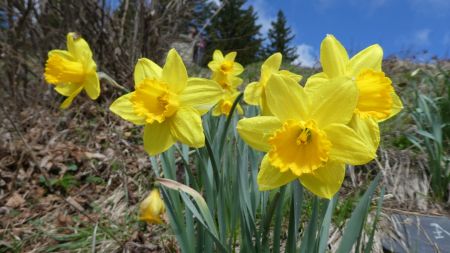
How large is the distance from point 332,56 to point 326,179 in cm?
33

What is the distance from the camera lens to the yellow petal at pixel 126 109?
1244mm

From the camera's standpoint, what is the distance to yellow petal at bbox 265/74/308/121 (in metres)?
0.97

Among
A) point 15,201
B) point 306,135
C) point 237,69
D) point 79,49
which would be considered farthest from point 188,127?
point 15,201

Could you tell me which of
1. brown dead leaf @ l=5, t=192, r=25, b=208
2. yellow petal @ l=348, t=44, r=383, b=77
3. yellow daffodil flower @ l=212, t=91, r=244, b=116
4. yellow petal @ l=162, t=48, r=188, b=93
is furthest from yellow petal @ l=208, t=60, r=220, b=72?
brown dead leaf @ l=5, t=192, r=25, b=208

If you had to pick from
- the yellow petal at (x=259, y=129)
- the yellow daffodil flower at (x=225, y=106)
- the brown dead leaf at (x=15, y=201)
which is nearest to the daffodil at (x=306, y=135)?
the yellow petal at (x=259, y=129)

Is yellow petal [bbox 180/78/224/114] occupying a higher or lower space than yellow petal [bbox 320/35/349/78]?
lower

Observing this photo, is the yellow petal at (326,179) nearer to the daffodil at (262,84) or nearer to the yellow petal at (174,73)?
the daffodil at (262,84)

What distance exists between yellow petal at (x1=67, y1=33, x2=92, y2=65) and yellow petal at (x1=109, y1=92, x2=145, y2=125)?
0.34 m

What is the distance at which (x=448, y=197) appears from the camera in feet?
8.71

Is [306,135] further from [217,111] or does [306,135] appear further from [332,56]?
[217,111]

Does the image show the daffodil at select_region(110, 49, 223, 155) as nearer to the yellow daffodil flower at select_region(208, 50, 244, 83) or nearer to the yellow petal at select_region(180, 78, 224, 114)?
the yellow petal at select_region(180, 78, 224, 114)

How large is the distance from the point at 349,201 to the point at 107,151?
2.10 meters

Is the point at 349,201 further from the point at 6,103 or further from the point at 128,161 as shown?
the point at 6,103

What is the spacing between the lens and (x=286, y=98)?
971mm
